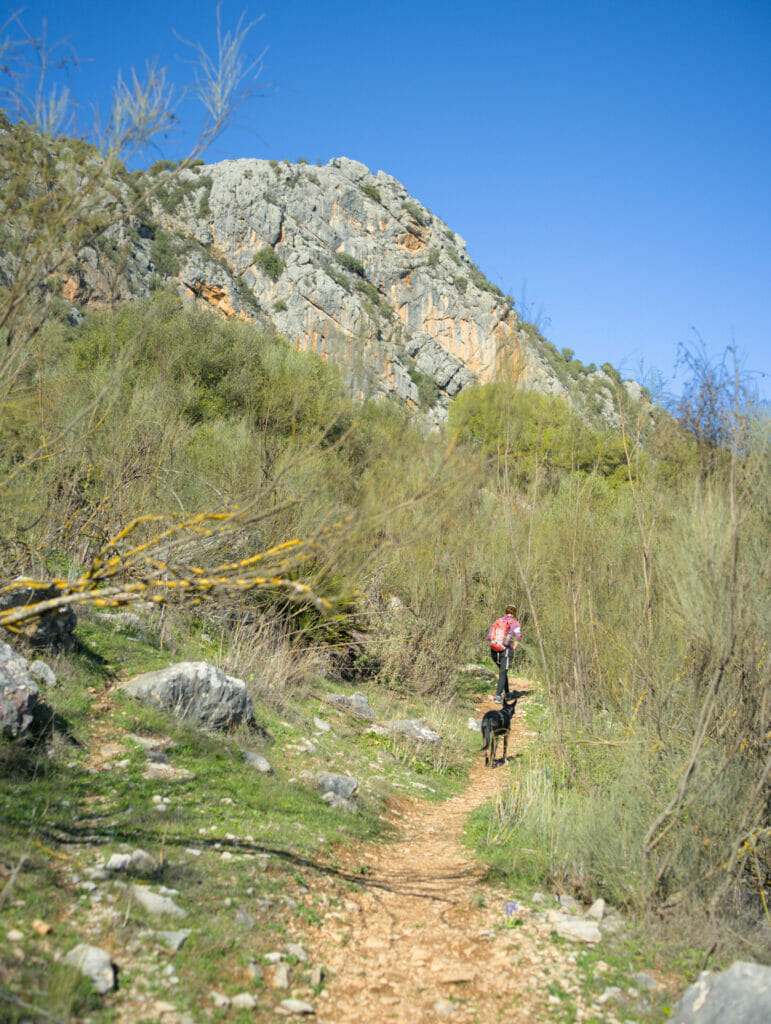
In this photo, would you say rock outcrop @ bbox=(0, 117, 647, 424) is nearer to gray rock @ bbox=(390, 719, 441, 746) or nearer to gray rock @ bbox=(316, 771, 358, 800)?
gray rock @ bbox=(390, 719, 441, 746)

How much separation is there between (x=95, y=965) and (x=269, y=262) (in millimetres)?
51768

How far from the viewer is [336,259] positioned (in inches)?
2251

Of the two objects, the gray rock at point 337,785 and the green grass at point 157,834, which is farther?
the gray rock at point 337,785

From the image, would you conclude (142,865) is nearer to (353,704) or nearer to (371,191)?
(353,704)

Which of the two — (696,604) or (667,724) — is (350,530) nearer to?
(696,604)

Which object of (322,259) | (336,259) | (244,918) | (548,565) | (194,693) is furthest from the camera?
(336,259)

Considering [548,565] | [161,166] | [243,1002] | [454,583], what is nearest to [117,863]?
[243,1002]

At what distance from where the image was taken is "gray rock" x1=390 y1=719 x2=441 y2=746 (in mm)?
8047

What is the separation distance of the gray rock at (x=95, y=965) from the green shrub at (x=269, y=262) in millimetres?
50555

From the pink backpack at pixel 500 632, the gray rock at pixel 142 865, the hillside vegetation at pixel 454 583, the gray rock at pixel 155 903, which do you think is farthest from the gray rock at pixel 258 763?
the pink backpack at pixel 500 632

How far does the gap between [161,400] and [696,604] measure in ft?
30.4

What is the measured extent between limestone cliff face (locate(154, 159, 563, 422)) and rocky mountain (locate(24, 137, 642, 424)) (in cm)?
11

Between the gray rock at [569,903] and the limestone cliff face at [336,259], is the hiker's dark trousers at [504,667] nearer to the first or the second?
the gray rock at [569,903]

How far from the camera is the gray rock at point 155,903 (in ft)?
10.2
